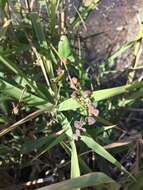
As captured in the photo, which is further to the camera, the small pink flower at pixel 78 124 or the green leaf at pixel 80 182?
the small pink flower at pixel 78 124

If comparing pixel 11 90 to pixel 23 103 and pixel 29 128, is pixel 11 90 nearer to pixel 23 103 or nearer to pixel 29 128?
pixel 23 103

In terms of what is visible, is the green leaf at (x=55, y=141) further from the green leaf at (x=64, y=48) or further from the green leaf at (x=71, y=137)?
the green leaf at (x=64, y=48)

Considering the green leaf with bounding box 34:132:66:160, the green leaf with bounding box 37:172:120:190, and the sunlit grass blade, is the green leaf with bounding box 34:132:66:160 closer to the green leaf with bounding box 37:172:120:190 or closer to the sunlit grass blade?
the sunlit grass blade

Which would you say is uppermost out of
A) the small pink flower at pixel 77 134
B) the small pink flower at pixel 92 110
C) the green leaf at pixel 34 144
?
the small pink flower at pixel 92 110

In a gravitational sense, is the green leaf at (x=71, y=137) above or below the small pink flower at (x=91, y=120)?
below

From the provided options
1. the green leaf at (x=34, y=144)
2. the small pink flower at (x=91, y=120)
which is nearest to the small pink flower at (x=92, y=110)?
the small pink flower at (x=91, y=120)

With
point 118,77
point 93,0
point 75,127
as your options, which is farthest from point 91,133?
point 118,77

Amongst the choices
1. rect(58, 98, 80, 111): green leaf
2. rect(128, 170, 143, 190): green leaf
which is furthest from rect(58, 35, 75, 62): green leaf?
rect(128, 170, 143, 190): green leaf

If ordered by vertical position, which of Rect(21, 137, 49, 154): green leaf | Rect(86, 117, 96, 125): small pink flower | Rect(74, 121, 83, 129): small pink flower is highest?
Rect(86, 117, 96, 125): small pink flower
